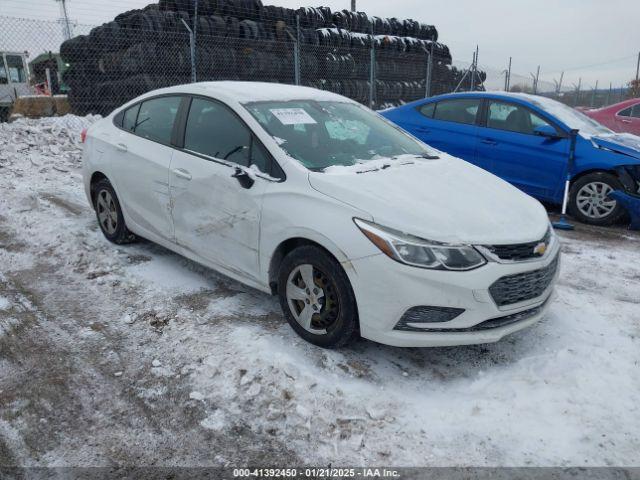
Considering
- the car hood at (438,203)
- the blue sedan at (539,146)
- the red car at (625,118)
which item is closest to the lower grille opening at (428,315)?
the car hood at (438,203)

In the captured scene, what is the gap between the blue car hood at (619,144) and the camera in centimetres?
622

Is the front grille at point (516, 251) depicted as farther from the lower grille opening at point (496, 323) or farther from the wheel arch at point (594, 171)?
the wheel arch at point (594, 171)

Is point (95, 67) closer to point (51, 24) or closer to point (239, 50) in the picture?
point (51, 24)

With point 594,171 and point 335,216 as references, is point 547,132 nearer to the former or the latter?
point 594,171

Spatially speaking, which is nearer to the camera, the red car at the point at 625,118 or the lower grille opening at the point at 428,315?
the lower grille opening at the point at 428,315

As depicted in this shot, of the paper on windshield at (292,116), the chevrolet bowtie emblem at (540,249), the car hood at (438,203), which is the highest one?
the paper on windshield at (292,116)

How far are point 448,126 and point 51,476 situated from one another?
6.49 metres

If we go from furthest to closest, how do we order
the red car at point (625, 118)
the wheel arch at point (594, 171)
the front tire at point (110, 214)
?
the red car at point (625, 118) < the wheel arch at point (594, 171) < the front tire at point (110, 214)

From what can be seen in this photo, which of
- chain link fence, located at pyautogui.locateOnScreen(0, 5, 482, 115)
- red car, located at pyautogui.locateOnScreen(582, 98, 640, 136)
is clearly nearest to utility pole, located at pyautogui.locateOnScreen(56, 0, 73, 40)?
chain link fence, located at pyautogui.locateOnScreen(0, 5, 482, 115)

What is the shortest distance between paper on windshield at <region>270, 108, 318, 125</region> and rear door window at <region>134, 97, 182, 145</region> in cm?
100

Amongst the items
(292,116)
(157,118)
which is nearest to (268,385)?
(292,116)

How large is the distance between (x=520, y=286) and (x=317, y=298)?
120 centimetres

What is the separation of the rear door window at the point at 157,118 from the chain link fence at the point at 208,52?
5803 millimetres

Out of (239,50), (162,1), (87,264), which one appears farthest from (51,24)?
(87,264)
